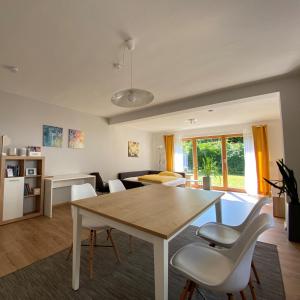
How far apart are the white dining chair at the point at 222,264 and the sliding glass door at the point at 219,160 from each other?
5295mm

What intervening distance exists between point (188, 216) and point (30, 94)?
3.81 metres

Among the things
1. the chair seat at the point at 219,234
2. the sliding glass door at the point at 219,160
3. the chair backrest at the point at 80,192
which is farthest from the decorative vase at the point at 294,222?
the sliding glass door at the point at 219,160

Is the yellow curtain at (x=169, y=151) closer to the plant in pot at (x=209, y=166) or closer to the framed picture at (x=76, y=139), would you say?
the plant in pot at (x=209, y=166)

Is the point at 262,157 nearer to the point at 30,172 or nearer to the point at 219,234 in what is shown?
the point at 219,234

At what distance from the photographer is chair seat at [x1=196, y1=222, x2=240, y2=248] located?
1515 millimetres

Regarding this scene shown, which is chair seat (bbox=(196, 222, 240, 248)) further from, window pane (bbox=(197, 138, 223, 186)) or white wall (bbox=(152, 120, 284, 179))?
window pane (bbox=(197, 138, 223, 186))

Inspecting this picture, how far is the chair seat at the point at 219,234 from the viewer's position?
151 centimetres

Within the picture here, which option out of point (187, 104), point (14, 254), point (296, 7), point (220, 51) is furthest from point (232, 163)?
point (14, 254)

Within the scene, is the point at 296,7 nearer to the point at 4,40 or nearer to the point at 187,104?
the point at 187,104

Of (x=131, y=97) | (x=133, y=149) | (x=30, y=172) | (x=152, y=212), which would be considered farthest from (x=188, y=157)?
(x=152, y=212)

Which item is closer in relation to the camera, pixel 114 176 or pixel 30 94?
pixel 30 94

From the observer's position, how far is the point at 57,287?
157 centimetres

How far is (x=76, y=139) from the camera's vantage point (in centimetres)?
447

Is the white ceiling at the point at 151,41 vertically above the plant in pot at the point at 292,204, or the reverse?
the white ceiling at the point at 151,41
